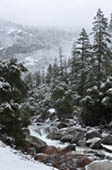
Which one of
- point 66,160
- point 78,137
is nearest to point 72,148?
point 78,137

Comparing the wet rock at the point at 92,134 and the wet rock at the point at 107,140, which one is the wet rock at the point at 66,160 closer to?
the wet rock at the point at 107,140

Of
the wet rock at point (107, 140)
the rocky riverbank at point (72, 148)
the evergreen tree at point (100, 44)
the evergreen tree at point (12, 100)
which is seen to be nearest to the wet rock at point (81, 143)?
the rocky riverbank at point (72, 148)

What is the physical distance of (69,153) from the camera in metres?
20.5

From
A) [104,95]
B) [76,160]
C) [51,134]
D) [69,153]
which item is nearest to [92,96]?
[104,95]

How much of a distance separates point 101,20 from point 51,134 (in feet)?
60.5

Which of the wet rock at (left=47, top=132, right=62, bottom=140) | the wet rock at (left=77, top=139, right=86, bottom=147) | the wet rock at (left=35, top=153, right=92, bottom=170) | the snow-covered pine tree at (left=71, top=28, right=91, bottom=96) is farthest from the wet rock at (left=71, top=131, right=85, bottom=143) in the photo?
the snow-covered pine tree at (left=71, top=28, right=91, bottom=96)

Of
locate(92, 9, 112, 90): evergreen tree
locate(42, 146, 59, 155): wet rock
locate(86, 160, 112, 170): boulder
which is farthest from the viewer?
locate(92, 9, 112, 90): evergreen tree

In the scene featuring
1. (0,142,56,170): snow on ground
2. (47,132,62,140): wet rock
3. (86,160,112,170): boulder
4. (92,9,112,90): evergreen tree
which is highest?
(92,9,112,90): evergreen tree

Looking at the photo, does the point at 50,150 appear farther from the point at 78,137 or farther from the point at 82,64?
the point at 82,64

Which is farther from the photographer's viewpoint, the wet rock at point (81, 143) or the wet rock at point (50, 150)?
the wet rock at point (81, 143)

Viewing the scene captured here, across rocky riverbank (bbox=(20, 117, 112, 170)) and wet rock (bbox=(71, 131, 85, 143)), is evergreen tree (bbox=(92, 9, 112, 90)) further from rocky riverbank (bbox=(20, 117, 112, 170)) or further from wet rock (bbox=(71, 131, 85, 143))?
wet rock (bbox=(71, 131, 85, 143))

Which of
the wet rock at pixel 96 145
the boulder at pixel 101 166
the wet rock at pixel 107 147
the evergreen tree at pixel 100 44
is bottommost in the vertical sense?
the boulder at pixel 101 166

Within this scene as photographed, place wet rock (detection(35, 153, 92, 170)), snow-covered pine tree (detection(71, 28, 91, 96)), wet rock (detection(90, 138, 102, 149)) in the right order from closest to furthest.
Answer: wet rock (detection(35, 153, 92, 170))
wet rock (detection(90, 138, 102, 149))
snow-covered pine tree (detection(71, 28, 91, 96))

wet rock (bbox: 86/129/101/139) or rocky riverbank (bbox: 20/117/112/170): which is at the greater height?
wet rock (bbox: 86/129/101/139)
